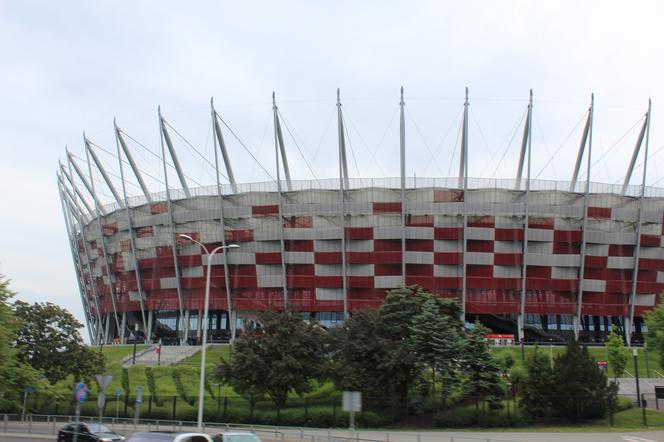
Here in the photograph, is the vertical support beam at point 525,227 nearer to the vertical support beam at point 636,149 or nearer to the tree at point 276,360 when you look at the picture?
the vertical support beam at point 636,149

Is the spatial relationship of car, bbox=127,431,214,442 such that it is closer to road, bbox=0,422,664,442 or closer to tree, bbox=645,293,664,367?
road, bbox=0,422,664,442

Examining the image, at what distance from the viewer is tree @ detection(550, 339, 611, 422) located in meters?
39.9

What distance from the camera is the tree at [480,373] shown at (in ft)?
139

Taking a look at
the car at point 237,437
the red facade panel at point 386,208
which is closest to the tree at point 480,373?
the car at point 237,437

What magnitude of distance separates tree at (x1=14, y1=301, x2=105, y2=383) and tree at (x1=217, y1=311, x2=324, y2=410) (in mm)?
12651

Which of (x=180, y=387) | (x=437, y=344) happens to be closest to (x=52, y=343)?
(x=180, y=387)

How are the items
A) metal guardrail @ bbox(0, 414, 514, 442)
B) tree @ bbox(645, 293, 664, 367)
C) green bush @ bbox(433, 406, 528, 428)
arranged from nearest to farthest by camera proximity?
metal guardrail @ bbox(0, 414, 514, 442) → green bush @ bbox(433, 406, 528, 428) → tree @ bbox(645, 293, 664, 367)

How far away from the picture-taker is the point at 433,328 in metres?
43.5

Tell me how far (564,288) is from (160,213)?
49734 mm

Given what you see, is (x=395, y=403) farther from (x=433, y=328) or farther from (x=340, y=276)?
(x=340, y=276)

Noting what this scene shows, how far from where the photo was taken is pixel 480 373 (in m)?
43.1

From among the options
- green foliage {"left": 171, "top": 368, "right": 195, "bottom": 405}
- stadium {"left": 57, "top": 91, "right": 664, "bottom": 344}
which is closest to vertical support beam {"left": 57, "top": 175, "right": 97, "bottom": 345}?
stadium {"left": 57, "top": 91, "right": 664, "bottom": 344}

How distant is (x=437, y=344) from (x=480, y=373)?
139 inches

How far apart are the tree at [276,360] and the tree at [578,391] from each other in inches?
600
